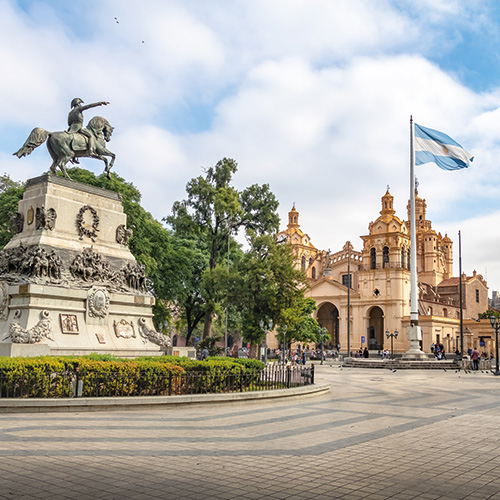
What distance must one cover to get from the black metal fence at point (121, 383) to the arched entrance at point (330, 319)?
68772mm

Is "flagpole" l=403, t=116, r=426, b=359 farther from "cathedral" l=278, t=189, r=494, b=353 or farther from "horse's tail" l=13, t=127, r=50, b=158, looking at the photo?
"horse's tail" l=13, t=127, r=50, b=158

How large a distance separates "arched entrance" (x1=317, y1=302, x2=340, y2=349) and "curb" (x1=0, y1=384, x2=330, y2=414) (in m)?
69.5

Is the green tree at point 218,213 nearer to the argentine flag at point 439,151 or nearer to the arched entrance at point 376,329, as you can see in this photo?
the argentine flag at point 439,151

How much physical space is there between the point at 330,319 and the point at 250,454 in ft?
256

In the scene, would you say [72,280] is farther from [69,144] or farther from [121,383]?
[121,383]

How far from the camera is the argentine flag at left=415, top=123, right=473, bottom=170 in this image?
3788 cm

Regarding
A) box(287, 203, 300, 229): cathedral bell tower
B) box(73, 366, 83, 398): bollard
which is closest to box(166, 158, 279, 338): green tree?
box(73, 366, 83, 398): bollard

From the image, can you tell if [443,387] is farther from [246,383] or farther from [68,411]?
[68,411]

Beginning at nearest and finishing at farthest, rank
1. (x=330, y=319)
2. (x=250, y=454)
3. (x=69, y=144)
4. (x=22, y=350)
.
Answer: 1. (x=250, y=454)
2. (x=22, y=350)
3. (x=69, y=144)
4. (x=330, y=319)

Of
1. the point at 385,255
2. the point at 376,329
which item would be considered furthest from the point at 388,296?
the point at 376,329

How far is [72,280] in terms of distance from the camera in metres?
18.8

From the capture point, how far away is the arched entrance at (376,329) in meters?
78.1

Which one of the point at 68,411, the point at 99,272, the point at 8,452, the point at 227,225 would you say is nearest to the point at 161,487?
the point at 8,452

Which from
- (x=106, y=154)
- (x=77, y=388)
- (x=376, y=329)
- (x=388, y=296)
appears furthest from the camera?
(x=376, y=329)
